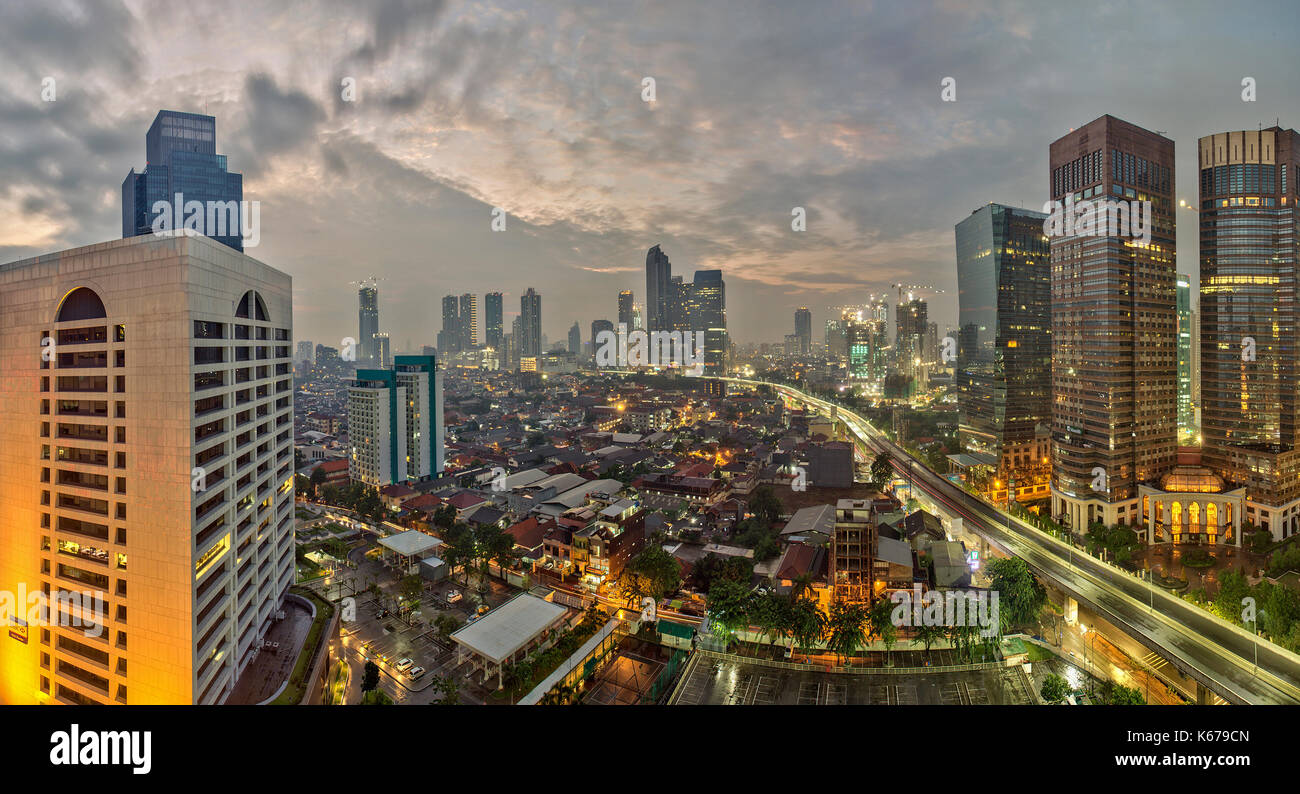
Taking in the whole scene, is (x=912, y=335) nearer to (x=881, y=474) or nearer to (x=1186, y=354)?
(x=1186, y=354)

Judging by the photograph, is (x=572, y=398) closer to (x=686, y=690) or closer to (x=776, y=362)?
(x=686, y=690)

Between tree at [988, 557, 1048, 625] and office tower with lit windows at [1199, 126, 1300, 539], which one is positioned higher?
office tower with lit windows at [1199, 126, 1300, 539]

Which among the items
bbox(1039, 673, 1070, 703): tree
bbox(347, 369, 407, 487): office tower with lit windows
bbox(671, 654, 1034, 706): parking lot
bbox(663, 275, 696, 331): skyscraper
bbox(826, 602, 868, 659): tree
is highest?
bbox(663, 275, 696, 331): skyscraper

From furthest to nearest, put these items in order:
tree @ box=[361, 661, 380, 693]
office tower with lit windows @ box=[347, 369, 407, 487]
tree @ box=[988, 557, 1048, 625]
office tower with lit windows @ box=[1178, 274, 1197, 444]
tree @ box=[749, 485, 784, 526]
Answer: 1. office tower with lit windows @ box=[1178, 274, 1197, 444]
2. office tower with lit windows @ box=[347, 369, 407, 487]
3. tree @ box=[749, 485, 784, 526]
4. tree @ box=[988, 557, 1048, 625]
5. tree @ box=[361, 661, 380, 693]

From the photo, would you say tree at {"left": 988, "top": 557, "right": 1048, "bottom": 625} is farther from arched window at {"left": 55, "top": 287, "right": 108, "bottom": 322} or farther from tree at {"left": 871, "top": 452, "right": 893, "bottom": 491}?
arched window at {"left": 55, "top": 287, "right": 108, "bottom": 322}

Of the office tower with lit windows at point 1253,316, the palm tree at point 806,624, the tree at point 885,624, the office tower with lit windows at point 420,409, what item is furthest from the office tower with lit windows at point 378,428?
the office tower with lit windows at point 1253,316

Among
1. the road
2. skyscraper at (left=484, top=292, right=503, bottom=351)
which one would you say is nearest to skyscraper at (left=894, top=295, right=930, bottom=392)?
the road
